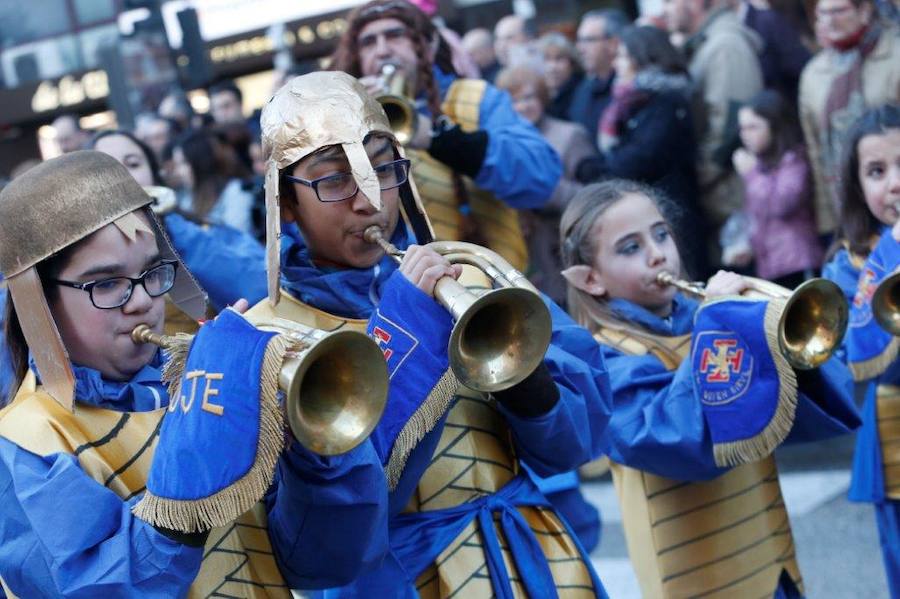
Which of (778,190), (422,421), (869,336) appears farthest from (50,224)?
(778,190)

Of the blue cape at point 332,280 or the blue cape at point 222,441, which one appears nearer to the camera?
the blue cape at point 222,441

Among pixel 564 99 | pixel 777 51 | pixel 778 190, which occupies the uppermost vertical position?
pixel 777 51

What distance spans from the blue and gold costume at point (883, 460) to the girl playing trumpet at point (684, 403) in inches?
18.6

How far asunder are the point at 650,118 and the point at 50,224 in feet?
15.0

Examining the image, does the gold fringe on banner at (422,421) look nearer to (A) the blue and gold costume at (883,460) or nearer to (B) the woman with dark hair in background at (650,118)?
(A) the blue and gold costume at (883,460)

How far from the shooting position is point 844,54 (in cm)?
683

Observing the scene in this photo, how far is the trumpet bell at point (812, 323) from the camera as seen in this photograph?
354 centimetres

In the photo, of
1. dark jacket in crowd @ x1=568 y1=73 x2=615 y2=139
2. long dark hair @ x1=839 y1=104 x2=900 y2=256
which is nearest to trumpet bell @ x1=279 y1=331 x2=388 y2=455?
long dark hair @ x1=839 y1=104 x2=900 y2=256

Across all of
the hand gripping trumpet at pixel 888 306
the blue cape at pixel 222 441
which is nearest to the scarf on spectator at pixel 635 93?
the hand gripping trumpet at pixel 888 306

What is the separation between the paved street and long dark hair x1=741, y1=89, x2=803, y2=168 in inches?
60.0

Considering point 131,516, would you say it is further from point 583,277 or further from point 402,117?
point 402,117

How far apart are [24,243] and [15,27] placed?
13493mm

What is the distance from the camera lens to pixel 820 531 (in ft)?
21.0

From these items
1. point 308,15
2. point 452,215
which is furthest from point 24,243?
point 308,15
